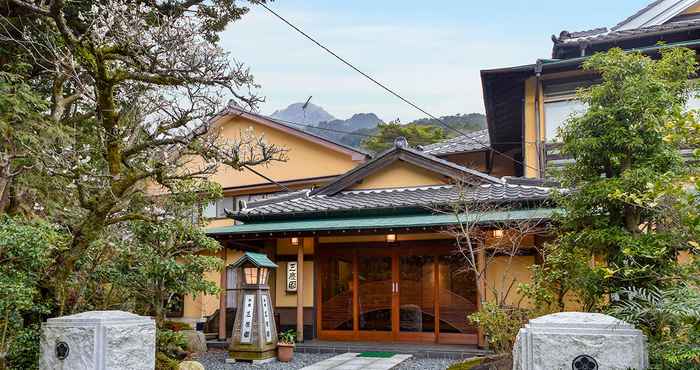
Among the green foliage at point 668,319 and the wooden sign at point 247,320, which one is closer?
the green foliage at point 668,319

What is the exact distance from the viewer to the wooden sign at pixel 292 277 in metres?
13.1

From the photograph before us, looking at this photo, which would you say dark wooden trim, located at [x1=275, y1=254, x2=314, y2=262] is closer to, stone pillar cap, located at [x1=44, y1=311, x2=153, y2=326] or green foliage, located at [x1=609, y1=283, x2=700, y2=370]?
stone pillar cap, located at [x1=44, y1=311, x2=153, y2=326]

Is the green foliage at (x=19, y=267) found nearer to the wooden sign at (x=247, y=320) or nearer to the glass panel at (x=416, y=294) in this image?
the wooden sign at (x=247, y=320)

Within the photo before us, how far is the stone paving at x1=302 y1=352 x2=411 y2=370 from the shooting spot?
9.03 m

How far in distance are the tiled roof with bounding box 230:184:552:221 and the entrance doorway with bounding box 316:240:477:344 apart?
3.02 feet

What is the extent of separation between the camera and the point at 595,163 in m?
6.26

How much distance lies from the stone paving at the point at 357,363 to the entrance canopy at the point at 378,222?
2437mm

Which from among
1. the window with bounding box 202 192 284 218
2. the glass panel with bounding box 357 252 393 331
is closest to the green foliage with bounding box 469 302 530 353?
the glass panel with bounding box 357 252 393 331

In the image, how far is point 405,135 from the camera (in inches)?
1115

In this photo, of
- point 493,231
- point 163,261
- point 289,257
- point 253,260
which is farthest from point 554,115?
point 163,261

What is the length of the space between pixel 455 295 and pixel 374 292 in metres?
1.80

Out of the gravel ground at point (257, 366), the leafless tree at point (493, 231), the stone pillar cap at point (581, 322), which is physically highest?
the leafless tree at point (493, 231)

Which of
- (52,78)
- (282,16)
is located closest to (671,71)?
(282,16)

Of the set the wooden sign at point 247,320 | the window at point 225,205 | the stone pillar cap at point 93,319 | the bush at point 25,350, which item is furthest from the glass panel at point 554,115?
the bush at point 25,350
